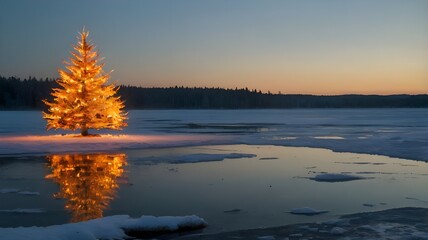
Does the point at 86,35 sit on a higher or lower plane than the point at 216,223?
higher

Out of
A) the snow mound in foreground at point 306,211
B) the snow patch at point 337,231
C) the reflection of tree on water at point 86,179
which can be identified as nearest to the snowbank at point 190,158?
the reflection of tree on water at point 86,179

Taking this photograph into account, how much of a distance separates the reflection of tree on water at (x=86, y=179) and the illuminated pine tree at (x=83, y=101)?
477 inches

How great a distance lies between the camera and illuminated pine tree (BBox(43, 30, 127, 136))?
34.0m

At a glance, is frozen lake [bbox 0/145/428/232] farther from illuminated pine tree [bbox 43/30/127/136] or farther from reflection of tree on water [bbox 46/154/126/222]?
illuminated pine tree [bbox 43/30/127/136]

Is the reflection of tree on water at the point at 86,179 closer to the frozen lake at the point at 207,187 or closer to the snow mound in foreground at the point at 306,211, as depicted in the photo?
the frozen lake at the point at 207,187

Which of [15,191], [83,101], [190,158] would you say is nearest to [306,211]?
[15,191]

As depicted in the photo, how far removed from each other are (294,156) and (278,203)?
10.5 meters

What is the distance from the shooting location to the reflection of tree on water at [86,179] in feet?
36.4

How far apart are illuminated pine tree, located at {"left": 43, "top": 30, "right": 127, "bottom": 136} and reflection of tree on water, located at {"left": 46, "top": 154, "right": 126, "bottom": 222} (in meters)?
12.1

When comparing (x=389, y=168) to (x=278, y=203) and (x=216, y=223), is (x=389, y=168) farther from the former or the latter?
(x=216, y=223)

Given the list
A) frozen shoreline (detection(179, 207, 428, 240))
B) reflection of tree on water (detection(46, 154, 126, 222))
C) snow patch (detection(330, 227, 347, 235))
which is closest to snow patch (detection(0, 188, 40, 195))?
reflection of tree on water (detection(46, 154, 126, 222))

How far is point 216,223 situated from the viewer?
9766 mm

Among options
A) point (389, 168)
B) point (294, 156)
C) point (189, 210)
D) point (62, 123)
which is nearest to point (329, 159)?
point (294, 156)

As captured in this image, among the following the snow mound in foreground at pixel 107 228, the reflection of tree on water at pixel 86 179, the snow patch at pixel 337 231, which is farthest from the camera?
the reflection of tree on water at pixel 86 179
